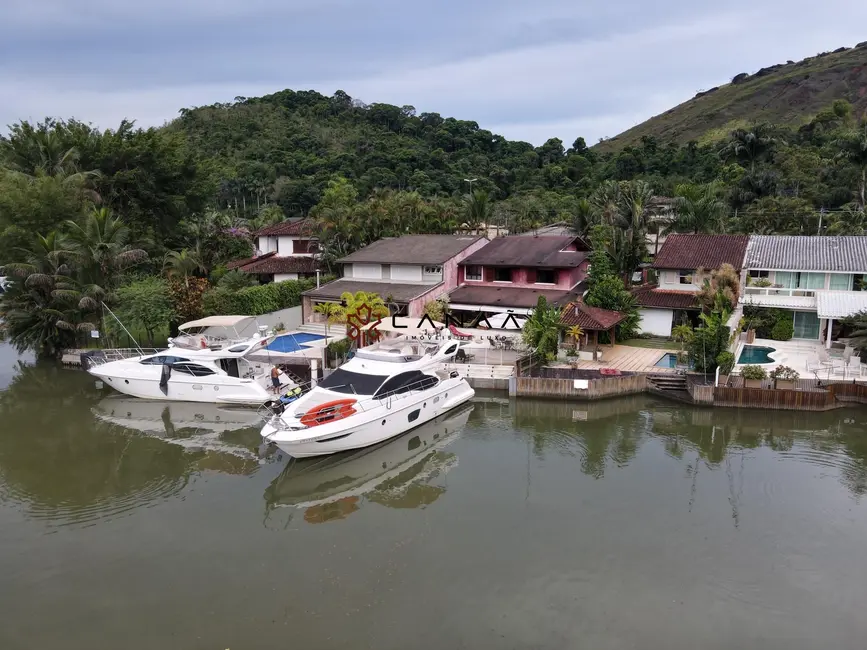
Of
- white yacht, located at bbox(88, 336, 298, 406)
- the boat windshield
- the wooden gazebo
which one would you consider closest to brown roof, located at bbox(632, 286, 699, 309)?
the wooden gazebo

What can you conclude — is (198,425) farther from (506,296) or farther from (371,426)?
(506,296)

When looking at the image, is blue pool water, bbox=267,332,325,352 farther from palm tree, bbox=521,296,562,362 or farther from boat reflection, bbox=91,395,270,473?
palm tree, bbox=521,296,562,362

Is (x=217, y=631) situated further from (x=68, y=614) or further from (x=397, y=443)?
(x=397, y=443)

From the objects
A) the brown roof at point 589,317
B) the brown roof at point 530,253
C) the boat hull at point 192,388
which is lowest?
the boat hull at point 192,388

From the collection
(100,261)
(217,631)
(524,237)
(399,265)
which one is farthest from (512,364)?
(100,261)

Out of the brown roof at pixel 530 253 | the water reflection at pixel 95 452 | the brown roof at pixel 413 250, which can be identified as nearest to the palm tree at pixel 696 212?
the brown roof at pixel 530 253

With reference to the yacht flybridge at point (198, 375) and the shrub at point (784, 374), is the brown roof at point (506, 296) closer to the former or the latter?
the shrub at point (784, 374)
